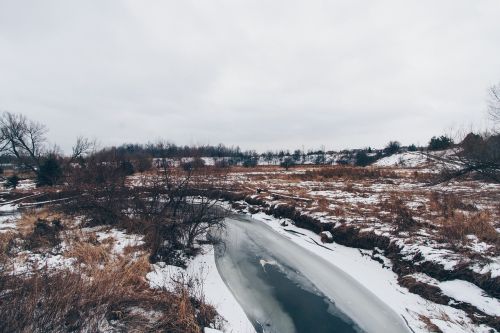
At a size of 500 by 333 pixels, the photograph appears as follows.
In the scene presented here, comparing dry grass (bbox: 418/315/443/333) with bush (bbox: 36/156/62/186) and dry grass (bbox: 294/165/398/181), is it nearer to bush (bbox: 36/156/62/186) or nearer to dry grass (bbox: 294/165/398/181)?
dry grass (bbox: 294/165/398/181)

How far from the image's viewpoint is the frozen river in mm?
6113

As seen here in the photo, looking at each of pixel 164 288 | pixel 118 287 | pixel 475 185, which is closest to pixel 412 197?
pixel 475 185

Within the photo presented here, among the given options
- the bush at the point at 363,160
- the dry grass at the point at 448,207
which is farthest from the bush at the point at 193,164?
the bush at the point at 363,160

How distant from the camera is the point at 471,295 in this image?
241 inches

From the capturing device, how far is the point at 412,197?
14.6 meters

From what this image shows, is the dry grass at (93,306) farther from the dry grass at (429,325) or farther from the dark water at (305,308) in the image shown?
the dry grass at (429,325)

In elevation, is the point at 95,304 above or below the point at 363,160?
below

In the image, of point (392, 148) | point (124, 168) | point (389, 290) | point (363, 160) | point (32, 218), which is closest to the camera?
point (389, 290)

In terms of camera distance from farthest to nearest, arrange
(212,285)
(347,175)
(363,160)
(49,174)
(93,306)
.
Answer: (363,160) → (347,175) → (49,174) → (212,285) → (93,306)

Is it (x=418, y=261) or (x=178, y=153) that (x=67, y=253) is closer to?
(x=178, y=153)

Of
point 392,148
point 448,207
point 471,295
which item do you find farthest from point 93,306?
point 392,148

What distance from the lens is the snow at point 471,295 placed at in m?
5.70

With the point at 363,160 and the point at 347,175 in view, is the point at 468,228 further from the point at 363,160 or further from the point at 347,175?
the point at 363,160

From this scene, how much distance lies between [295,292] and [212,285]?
7.30 feet
